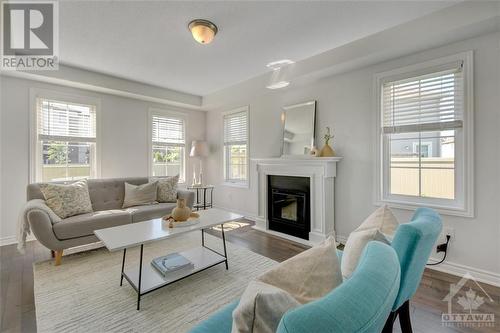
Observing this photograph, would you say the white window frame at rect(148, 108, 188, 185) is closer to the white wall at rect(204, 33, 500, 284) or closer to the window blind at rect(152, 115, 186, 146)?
the window blind at rect(152, 115, 186, 146)

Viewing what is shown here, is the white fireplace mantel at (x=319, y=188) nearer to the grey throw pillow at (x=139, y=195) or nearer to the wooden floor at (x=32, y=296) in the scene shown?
the wooden floor at (x=32, y=296)

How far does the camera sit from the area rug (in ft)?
5.54

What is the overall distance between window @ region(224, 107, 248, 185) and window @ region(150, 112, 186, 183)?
1021 millimetres

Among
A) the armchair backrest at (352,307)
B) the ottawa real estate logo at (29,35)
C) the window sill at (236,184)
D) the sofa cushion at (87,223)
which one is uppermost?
the ottawa real estate logo at (29,35)

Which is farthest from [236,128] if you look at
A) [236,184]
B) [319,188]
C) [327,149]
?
[319,188]

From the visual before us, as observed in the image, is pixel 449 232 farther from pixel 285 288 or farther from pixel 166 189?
pixel 166 189

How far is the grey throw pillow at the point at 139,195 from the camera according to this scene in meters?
3.51

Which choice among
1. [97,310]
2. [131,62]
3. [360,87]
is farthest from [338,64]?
[97,310]

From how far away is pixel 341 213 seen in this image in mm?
3238

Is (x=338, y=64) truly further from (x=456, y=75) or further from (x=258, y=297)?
(x=258, y=297)

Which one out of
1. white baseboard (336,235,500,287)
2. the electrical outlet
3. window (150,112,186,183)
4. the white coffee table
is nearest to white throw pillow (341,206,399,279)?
the white coffee table

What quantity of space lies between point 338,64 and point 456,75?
121 cm

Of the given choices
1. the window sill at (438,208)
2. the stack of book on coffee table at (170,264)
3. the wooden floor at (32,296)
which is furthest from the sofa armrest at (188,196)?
the window sill at (438,208)

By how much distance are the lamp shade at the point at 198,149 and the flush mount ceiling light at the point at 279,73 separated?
2.13m
